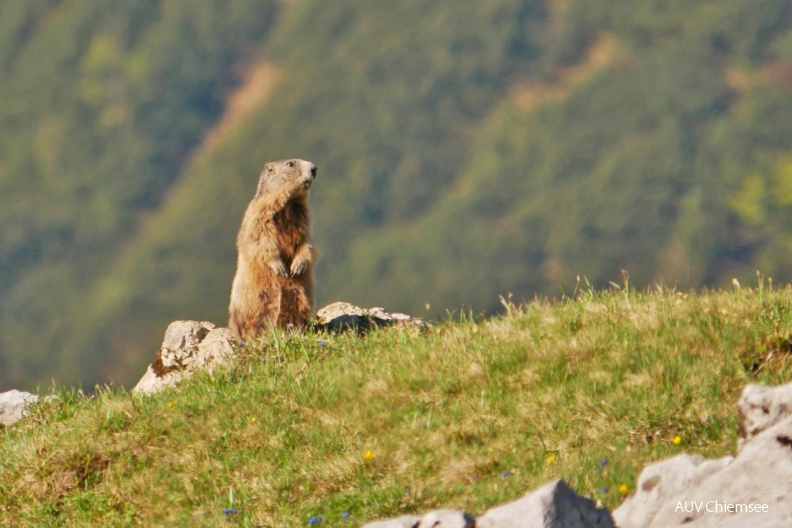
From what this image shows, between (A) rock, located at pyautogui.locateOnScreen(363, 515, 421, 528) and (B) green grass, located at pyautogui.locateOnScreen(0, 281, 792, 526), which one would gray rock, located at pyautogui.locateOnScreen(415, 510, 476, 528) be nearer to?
(A) rock, located at pyautogui.locateOnScreen(363, 515, 421, 528)

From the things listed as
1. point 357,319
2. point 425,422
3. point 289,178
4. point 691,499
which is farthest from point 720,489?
point 289,178

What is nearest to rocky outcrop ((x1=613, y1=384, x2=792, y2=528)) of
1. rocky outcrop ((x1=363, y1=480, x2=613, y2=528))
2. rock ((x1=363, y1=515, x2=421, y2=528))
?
rocky outcrop ((x1=363, y1=480, x2=613, y2=528))

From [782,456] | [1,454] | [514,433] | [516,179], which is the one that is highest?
[516,179]

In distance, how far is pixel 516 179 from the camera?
191m

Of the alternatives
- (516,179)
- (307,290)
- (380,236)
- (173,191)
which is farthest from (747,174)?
(307,290)

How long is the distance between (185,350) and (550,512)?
7301mm

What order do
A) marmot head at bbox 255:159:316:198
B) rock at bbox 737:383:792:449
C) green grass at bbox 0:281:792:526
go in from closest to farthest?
rock at bbox 737:383:792:449 < green grass at bbox 0:281:792:526 < marmot head at bbox 255:159:316:198

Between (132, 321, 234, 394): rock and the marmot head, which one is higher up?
the marmot head

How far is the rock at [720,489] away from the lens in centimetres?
679

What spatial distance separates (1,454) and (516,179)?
182 meters

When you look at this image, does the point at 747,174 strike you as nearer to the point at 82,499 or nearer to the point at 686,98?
the point at 686,98

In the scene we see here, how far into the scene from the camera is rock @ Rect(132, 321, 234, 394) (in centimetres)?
1259

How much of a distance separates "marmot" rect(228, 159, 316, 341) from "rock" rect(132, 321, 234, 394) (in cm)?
39

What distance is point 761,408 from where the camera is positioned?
25.3 ft
